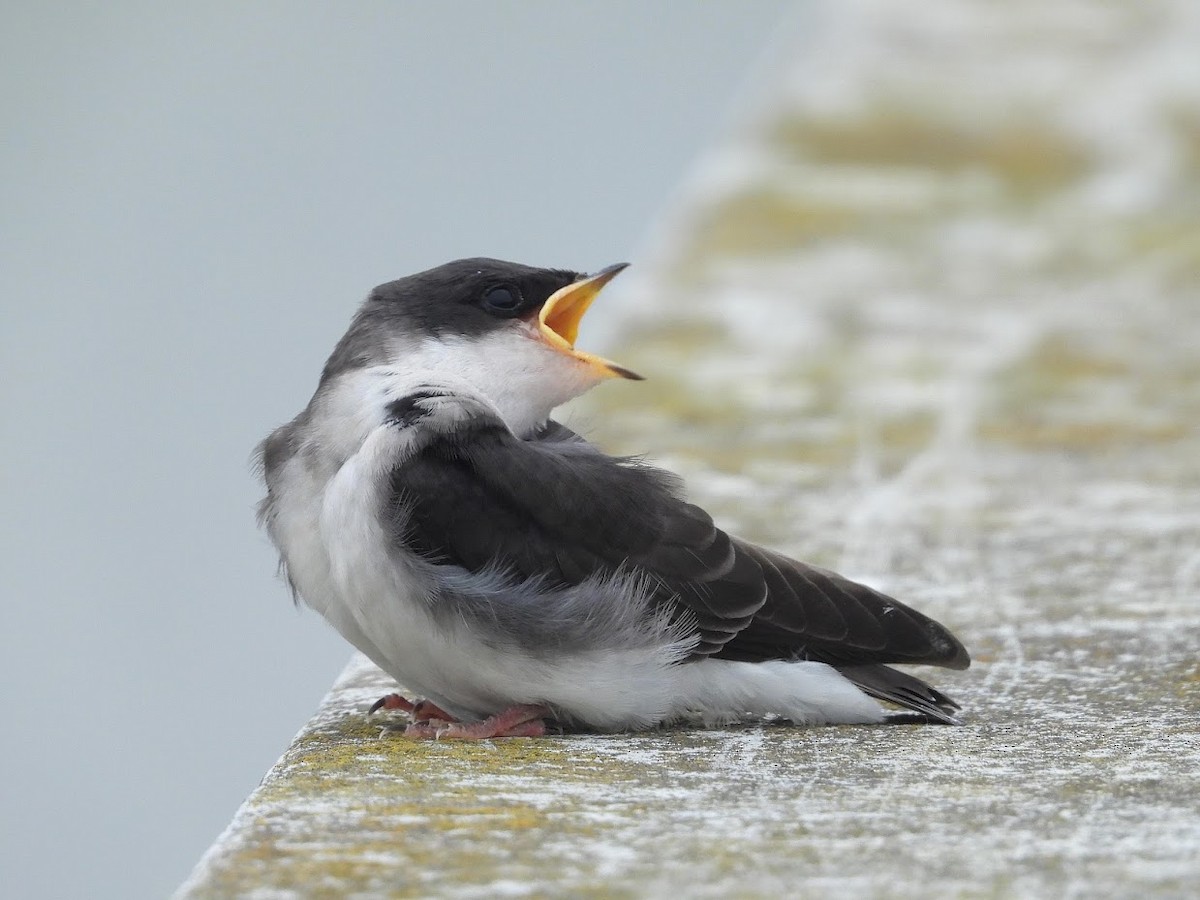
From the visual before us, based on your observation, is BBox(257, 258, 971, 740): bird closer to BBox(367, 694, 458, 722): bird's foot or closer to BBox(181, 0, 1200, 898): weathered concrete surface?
BBox(367, 694, 458, 722): bird's foot

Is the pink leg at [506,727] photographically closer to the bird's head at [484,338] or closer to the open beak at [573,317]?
the bird's head at [484,338]

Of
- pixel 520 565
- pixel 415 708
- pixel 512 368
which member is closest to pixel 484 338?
pixel 512 368

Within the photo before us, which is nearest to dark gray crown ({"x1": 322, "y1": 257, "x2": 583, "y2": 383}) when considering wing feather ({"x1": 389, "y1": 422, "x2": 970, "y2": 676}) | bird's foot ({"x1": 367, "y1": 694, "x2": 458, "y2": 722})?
wing feather ({"x1": 389, "y1": 422, "x2": 970, "y2": 676})

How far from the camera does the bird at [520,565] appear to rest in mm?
3756

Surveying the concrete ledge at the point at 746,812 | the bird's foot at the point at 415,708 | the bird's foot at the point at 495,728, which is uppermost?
the concrete ledge at the point at 746,812

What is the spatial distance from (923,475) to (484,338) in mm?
2500

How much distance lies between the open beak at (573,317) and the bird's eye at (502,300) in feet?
0.22

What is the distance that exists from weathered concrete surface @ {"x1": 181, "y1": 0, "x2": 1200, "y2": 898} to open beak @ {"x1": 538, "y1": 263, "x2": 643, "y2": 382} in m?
0.88

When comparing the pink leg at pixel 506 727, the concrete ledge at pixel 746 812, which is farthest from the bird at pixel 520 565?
the concrete ledge at pixel 746 812

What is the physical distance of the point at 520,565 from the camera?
151 inches

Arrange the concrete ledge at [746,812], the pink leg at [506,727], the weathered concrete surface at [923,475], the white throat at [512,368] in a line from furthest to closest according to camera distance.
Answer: the white throat at [512,368] → the pink leg at [506,727] → the weathered concrete surface at [923,475] → the concrete ledge at [746,812]

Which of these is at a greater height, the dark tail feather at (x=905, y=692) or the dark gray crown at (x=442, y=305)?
the dark gray crown at (x=442, y=305)

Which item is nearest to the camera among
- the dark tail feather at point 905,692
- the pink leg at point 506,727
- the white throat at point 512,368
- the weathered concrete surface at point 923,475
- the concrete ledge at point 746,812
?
the concrete ledge at point 746,812

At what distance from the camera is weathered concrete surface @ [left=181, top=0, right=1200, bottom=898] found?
2812 mm
